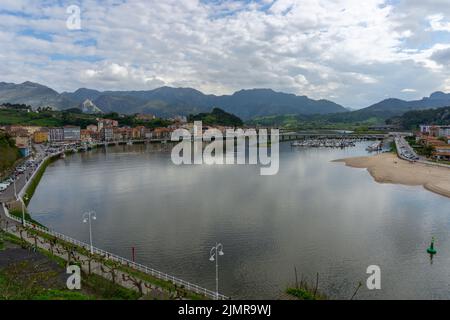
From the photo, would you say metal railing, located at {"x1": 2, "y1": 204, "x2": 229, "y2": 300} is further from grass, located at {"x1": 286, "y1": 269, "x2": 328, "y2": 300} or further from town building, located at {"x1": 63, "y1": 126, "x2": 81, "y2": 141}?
town building, located at {"x1": 63, "y1": 126, "x2": 81, "y2": 141}

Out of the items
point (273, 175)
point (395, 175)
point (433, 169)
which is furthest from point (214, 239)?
point (433, 169)

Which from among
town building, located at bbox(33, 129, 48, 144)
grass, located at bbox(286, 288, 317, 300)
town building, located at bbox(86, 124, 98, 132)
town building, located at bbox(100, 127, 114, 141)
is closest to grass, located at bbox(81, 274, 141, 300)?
grass, located at bbox(286, 288, 317, 300)

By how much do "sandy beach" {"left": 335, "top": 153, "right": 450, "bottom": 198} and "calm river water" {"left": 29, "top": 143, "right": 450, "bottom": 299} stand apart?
1.79 m

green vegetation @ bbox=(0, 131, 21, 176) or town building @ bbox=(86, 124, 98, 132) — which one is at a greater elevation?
town building @ bbox=(86, 124, 98, 132)

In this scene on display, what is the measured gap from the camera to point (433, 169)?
132 ft

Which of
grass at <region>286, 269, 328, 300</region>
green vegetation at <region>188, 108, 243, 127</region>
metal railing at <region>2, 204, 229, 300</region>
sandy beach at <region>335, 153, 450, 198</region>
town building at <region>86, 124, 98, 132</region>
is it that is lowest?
grass at <region>286, 269, 328, 300</region>

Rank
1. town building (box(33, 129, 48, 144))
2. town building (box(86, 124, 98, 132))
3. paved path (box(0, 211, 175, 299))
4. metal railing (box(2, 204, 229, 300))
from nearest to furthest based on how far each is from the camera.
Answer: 1. paved path (box(0, 211, 175, 299))
2. metal railing (box(2, 204, 229, 300))
3. town building (box(33, 129, 48, 144))
4. town building (box(86, 124, 98, 132))

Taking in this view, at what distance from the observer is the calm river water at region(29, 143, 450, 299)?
14.4m

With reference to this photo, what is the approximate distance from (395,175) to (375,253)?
24.1m

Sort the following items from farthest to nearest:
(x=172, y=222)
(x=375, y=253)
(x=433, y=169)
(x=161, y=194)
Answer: (x=433, y=169)
(x=161, y=194)
(x=172, y=222)
(x=375, y=253)

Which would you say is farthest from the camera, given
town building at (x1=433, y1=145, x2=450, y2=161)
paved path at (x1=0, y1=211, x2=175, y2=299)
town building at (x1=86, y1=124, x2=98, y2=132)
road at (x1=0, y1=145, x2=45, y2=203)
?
town building at (x1=86, y1=124, x2=98, y2=132)

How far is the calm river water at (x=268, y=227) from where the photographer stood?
14.4 m

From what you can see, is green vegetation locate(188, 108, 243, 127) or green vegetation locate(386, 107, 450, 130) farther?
green vegetation locate(188, 108, 243, 127)
